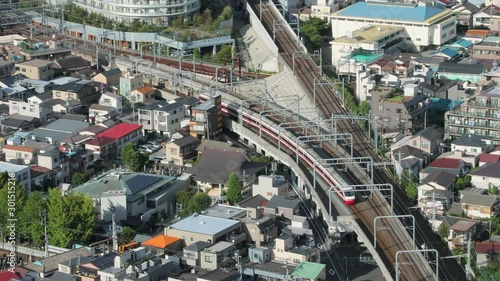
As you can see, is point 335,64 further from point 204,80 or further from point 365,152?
point 365,152

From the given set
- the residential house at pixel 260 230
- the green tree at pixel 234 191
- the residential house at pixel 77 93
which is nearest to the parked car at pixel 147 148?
the residential house at pixel 77 93

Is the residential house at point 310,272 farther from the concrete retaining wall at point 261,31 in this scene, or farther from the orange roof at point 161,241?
the concrete retaining wall at point 261,31

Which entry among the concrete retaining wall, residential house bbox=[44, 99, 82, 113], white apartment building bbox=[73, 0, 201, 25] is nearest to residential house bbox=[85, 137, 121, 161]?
residential house bbox=[44, 99, 82, 113]

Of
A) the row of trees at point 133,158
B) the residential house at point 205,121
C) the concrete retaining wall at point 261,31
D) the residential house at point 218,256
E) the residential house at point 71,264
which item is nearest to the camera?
the residential house at point 71,264

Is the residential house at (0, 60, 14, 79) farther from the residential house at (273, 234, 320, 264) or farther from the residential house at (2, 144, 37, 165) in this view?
the residential house at (273, 234, 320, 264)

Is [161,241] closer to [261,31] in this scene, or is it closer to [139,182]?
[139,182]

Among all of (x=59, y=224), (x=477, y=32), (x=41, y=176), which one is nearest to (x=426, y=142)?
(x=41, y=176)

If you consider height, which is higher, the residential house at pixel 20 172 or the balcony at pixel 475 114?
the balcony at pixel 475 114
